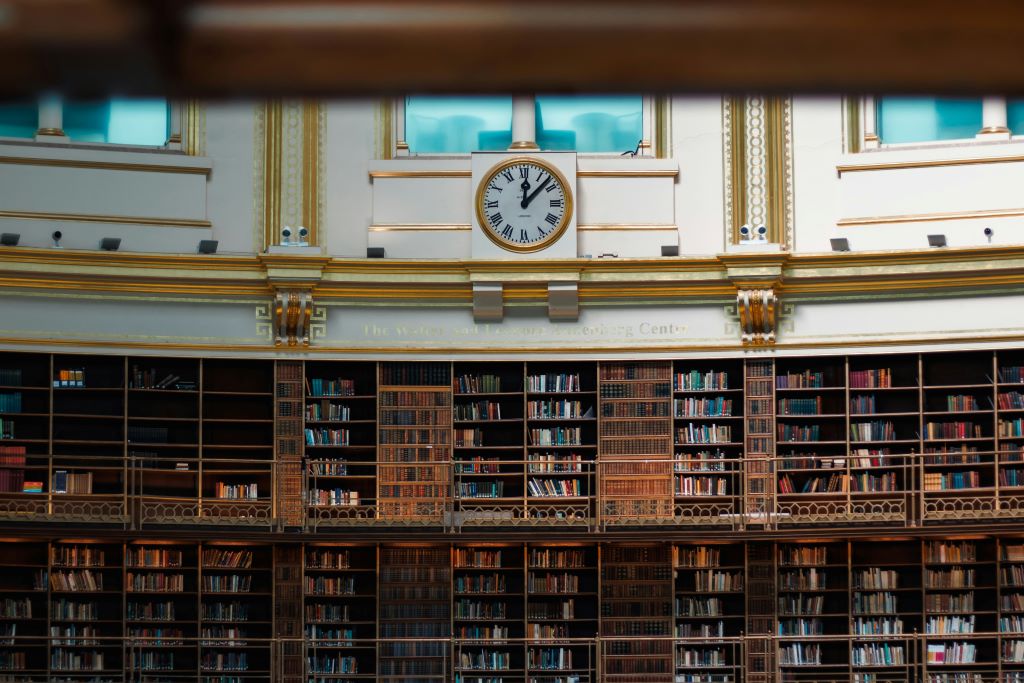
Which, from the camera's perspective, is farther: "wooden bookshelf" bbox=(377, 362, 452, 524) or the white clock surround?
the white clock surround

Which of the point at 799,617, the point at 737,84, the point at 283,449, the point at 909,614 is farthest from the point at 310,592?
the point at 737,84

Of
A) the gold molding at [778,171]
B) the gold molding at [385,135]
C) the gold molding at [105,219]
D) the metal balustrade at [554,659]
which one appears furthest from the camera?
the gold molding at [385,135]

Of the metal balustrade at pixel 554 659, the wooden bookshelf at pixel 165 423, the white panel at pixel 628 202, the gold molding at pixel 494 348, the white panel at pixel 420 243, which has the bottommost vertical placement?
the metal balustrade at pixel 554 659

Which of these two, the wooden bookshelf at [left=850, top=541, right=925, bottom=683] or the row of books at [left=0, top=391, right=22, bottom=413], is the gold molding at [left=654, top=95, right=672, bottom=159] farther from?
the row of books at [left=0, top=391, right=22, bottom=413]

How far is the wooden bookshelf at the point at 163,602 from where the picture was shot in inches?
464

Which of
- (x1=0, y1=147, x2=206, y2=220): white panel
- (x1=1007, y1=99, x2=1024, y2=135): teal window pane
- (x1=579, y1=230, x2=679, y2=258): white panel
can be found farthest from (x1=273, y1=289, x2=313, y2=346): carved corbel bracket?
(x1=1007, y1=99, x2=1024, y2=135): teal window pane

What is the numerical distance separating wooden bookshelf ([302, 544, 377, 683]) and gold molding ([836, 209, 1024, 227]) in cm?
488

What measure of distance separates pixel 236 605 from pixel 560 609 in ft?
8.76

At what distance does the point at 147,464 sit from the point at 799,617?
549cm

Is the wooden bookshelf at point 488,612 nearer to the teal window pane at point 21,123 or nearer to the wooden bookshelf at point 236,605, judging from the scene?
the wooden bookshelf at point 236,605

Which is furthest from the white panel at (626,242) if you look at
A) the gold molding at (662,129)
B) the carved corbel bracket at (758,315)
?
the carved corbel bracket at (758,315)

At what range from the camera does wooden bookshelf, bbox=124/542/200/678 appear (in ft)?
38.7

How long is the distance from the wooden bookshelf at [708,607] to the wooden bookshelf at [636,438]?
480mm

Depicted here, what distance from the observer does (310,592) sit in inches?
472
